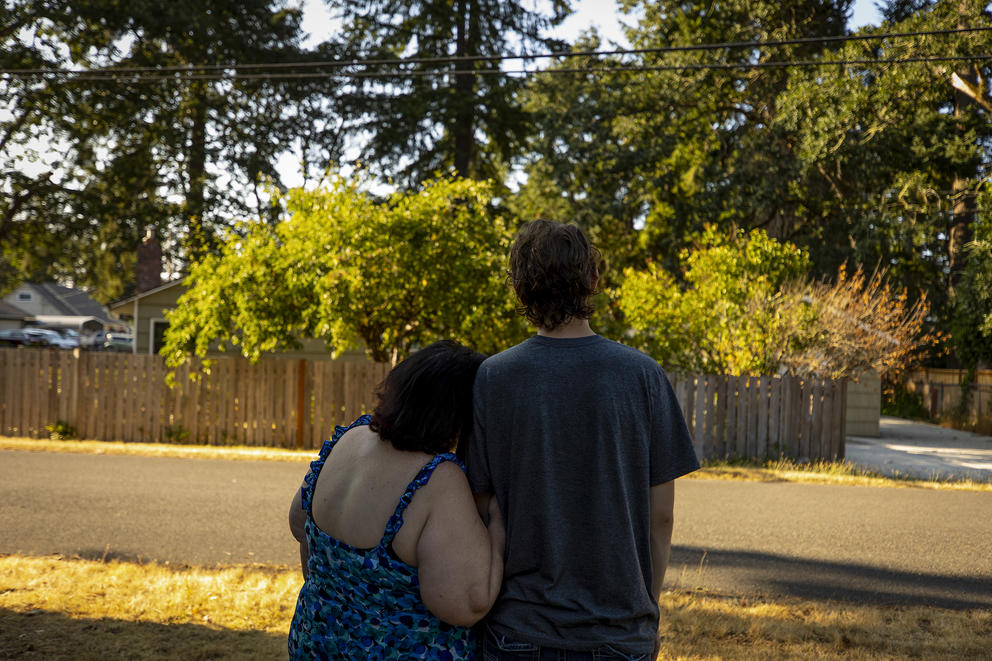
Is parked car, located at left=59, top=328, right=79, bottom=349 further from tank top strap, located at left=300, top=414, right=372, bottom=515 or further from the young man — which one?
the young man

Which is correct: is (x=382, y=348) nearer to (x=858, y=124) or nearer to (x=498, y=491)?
(x=498, y=491)

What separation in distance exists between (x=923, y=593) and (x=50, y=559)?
6342mm

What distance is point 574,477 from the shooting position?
84.0 inches

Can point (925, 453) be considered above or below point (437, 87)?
below

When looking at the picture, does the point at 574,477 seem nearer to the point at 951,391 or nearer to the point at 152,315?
the point at 152,315

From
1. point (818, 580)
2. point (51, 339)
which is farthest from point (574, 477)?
point (51, 339)

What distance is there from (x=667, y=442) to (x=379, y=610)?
2.90 feet

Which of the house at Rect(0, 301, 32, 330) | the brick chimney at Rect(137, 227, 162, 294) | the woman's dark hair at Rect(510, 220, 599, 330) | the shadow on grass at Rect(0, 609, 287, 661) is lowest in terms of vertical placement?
the shadow on grass at Rect(0, 609, 287, 661)

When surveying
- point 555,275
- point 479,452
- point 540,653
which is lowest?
point 540,653

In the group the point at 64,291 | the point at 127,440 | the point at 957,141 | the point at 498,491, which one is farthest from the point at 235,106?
the point at 64,291

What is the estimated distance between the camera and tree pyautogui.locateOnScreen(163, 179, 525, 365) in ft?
43.2

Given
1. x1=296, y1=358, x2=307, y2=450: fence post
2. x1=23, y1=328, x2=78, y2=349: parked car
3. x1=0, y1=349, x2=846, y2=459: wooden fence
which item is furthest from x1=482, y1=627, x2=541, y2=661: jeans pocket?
x1=23, y1=328, x2=78, y2=349: parked car

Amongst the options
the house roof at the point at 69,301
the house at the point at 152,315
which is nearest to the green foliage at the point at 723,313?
the house at the point at 152,315

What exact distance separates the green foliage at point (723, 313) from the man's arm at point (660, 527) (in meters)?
12.0
